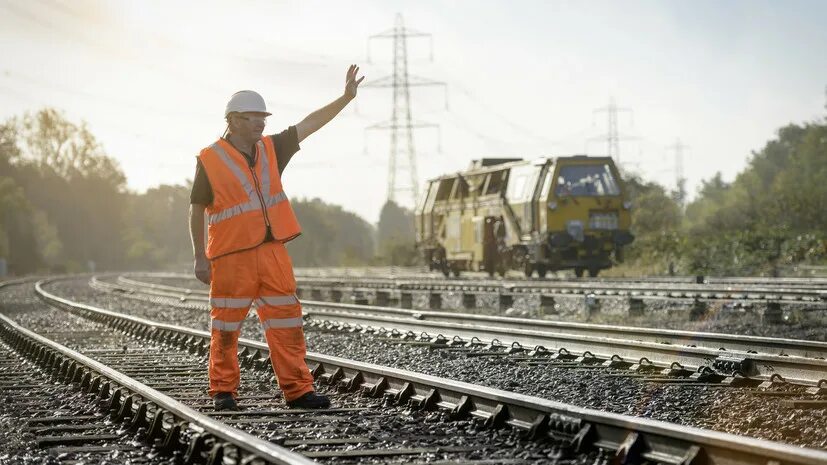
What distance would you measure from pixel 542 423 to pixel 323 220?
104791mm

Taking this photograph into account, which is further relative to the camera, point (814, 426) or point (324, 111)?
point (324, 111)

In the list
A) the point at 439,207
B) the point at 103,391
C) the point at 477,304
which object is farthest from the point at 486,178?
the point at 103,391

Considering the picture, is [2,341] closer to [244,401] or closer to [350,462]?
[244,401]

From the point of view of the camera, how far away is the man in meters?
7.00

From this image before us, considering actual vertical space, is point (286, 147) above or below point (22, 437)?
above

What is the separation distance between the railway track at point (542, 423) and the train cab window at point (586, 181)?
16.8 meters

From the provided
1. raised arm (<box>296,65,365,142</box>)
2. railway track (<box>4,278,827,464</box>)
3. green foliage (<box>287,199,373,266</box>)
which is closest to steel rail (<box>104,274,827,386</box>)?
railway track (<box>4,278,827,464</box>)

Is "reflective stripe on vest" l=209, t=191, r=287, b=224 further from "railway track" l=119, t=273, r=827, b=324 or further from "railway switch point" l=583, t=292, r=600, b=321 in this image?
"railway switch point" l=583, t=292, r=600, b=321

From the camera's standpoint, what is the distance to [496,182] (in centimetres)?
2733

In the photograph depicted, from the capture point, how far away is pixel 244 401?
7430 millimetres

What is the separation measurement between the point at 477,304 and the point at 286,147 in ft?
43.6

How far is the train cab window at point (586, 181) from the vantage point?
25281 millimetres

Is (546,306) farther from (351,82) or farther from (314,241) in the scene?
(314,241)

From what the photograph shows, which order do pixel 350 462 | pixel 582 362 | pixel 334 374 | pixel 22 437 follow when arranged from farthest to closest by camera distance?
1. pixel 582 362
2. pixel 334 374
3. pixel 22 437
4. pixel 350 462
